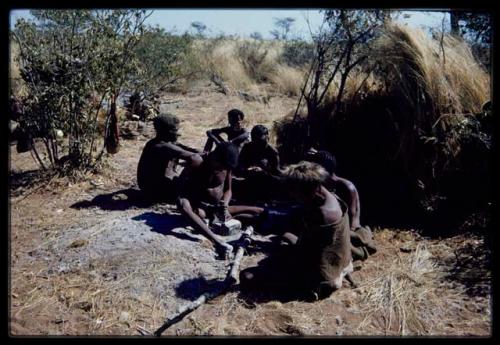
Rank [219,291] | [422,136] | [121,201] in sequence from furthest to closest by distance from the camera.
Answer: [121,201] → [422,136] → [219,291]

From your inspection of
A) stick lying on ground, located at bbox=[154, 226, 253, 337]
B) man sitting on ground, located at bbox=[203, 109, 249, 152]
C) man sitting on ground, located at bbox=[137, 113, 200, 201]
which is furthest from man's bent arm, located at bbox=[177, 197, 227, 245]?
man sitting on ground, located at bbox=[203, 109, 249, 152]

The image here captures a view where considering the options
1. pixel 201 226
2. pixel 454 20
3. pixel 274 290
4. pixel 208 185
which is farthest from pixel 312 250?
pixel 454 20

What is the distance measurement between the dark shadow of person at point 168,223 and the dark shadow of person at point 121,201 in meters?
0.41

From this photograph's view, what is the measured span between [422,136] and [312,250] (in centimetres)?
250

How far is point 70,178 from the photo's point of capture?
6.91 meters

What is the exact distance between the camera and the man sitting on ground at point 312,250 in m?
3.84

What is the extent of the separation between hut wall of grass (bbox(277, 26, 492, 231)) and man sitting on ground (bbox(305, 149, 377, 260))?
937 mm

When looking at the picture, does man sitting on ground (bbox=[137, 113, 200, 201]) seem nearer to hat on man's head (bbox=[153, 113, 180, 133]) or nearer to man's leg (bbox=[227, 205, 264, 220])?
hat on man's head (bbox=[153, 113, 180, 133])

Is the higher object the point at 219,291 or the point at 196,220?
the point at 196,220

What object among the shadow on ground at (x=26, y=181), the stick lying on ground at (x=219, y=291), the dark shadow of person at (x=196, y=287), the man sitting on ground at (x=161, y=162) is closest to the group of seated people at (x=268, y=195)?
the man sitting on ground at (x=161, y=162)

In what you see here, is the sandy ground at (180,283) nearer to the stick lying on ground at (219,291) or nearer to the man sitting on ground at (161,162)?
the stick lying on ground at (219,291)

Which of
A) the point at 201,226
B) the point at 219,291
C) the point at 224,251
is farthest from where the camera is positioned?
the point at 201,226

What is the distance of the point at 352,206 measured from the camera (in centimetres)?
509

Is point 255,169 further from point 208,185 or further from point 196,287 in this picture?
point 196,287
